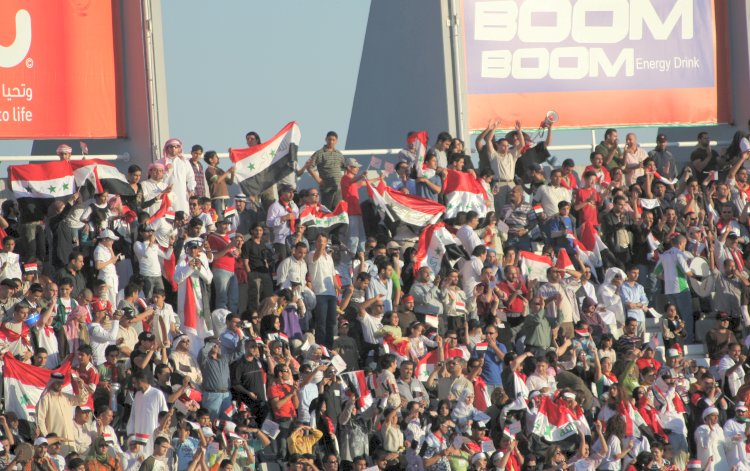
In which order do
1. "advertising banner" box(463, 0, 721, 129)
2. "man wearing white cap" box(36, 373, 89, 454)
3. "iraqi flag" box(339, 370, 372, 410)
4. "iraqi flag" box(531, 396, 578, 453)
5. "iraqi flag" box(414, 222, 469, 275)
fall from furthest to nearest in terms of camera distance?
"advertising banner" box(463, 0, 721, 129), "iraqi flag" box(414, 222, 469, 275), "iraqi flag" box(531, 396, 578, 453), "iraqi flag" box(339, 370, 372, 410), "man wearing white cap" box(36, 373, 89, 454)

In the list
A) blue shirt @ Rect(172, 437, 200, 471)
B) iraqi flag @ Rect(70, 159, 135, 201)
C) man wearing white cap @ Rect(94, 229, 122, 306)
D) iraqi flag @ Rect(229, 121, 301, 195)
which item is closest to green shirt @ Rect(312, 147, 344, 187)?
iraqi flag @ Rect(229, 121, 301, 195)

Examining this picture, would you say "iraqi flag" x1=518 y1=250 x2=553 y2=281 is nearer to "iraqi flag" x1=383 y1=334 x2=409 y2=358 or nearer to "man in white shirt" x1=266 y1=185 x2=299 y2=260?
"iraqi flag" x1=383 y1=334 x2=409 y2=358

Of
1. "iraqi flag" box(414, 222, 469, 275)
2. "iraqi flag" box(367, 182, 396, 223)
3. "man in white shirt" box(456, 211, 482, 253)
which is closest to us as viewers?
"iraqi flag" box(414, 222, 469, 275)

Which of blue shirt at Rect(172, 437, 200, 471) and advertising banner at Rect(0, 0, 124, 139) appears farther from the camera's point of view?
advertising banner at Rect(0, 0, 124, 139)

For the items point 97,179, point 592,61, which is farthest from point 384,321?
point 592,61

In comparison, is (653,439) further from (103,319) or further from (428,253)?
(103,319)

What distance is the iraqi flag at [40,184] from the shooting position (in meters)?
25.7

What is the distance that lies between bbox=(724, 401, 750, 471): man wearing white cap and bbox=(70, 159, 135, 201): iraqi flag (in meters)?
8.29

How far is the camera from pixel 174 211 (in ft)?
84.0

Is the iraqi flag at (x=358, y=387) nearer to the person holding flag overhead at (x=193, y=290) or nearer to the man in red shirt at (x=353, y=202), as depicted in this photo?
the person holding flag overhead at (x=193, y=290)

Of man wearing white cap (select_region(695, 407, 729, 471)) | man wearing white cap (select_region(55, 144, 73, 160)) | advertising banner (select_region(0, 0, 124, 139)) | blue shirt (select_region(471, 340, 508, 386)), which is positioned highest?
advertising banner (select_region(0, 0, 124, 139))

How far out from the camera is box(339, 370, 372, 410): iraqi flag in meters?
23.6

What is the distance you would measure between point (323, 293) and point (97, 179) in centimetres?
352

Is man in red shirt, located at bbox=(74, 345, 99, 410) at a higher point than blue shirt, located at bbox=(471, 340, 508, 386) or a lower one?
higher
